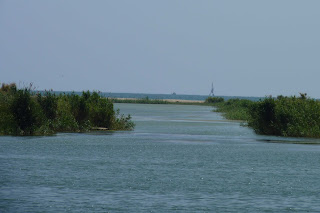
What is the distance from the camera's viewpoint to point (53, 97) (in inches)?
2333

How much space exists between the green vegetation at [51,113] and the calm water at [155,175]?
6.11 ft

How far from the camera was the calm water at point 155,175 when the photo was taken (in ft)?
82.4

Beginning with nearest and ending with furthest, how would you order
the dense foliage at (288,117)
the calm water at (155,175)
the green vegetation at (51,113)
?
the calm water at (155,175)
the green vegetation at (51,113)
the dense foliage at (288,117)

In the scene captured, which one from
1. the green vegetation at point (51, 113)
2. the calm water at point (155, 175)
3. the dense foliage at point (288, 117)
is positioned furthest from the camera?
the dense foliage at point (288, 117)

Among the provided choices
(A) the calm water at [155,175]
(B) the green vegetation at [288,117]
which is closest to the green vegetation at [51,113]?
(A) the calm water at [155,175]

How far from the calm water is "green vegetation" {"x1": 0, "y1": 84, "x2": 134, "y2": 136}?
6.11ft

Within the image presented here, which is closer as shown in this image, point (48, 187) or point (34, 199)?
point (34, 199)

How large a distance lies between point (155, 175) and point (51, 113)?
2721 cm

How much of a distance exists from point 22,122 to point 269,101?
23.1m

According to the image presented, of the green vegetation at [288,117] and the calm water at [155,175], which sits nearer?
the calm water at [155,175]

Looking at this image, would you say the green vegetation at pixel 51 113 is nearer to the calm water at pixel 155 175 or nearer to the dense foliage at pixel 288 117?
the calm water at pixel 155 175

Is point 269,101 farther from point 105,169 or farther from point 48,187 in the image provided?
point 48,187

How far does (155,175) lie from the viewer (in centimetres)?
3334

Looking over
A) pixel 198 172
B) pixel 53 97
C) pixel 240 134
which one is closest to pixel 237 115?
pixel 240 134
